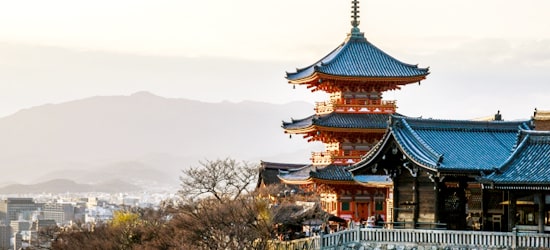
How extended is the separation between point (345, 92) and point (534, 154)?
60.7ft

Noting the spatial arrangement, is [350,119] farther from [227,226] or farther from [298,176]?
[227,226]

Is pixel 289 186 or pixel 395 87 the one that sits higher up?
pixel 395 87

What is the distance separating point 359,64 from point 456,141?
15.0 metres

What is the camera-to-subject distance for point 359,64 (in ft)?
194

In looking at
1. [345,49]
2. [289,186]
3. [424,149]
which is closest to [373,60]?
[345,49]

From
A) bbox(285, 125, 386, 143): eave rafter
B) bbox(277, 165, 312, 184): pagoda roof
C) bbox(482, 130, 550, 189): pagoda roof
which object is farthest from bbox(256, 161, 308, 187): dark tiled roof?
bbox(482, 130, 550, 189): pagoda roof

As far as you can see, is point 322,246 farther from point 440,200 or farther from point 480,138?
point 480,138

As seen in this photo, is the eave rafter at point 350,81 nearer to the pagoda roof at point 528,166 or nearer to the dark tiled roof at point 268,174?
the dark tiled roof at point 268,174

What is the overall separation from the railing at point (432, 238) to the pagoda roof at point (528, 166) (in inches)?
83.4

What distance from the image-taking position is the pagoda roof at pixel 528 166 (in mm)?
40062

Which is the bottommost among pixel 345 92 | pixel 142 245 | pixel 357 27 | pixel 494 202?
pixel 142 245

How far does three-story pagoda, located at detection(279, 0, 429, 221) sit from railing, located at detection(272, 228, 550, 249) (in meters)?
11.4

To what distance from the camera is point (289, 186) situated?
67812mm

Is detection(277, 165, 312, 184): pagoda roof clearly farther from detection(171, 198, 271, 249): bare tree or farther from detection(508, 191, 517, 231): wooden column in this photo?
detection(508, 191, 517, 231): wooden column
